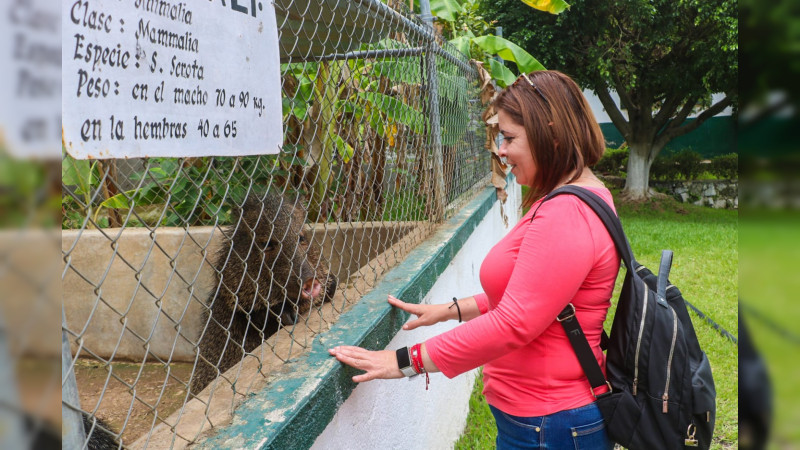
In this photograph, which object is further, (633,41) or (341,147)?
(633,41)

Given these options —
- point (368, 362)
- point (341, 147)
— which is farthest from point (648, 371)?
point (341, 147)

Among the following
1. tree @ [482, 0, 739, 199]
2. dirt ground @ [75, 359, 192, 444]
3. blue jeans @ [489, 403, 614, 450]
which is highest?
tree @ [482, 0, 739, 199]

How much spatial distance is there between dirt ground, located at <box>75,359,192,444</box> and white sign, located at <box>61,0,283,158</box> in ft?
7.62

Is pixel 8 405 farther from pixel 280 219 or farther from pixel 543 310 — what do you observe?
pixel 280 219

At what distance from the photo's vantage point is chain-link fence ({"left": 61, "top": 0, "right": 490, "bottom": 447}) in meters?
2.01

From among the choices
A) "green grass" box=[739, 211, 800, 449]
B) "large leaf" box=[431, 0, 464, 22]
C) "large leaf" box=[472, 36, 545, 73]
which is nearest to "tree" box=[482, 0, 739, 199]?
"large leaf" box=[472, 36, 545, 73]

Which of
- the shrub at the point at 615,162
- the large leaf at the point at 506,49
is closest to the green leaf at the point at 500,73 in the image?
the large leaf at the point at 506,49

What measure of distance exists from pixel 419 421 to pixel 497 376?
76 cm

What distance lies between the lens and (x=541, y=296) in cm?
173

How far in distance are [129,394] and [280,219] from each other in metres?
1.95

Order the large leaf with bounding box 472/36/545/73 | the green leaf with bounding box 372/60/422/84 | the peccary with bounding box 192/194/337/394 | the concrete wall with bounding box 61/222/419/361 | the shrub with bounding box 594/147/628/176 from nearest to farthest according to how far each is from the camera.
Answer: the peccary with bounding box 192/194/337/394 < the green leaf with bounding box 372/60/422/84 < the concrete wall with bounding box 61/222/419/361 < the large leaf with bounding box 472/36/545/73 < the shrub with bounding box 594/147/628/176

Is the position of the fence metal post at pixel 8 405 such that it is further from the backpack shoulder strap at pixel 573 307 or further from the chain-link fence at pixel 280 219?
the backpack shoulder strap at pixel 573 307

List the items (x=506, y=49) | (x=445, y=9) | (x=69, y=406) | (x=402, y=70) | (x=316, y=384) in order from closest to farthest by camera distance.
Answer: (x=69, y=406), (x=316, y=384), (x=402, y=70), (x=445, y=9), (x=506, y=49)

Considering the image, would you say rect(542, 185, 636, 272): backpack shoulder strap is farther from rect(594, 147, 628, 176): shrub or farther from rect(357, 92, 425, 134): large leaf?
rect(594, 147, 628, 176): shrub
